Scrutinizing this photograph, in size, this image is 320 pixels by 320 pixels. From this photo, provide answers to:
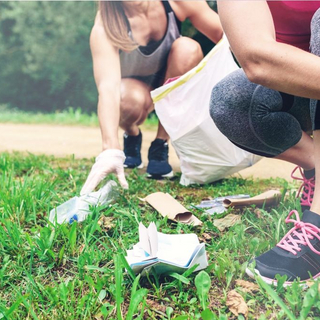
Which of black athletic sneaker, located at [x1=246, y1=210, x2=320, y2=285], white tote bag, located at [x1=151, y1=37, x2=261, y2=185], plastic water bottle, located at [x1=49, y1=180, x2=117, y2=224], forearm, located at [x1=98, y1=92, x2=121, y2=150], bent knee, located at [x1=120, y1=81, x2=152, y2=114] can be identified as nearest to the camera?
black athletic sneaker, located at [x1=246, y1=210, x2=320, y2=285]

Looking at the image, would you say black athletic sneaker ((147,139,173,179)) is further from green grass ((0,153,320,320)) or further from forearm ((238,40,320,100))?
forearm ((238,40,320,100))

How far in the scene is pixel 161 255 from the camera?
1.17m

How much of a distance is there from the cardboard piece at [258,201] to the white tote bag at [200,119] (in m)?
0.42

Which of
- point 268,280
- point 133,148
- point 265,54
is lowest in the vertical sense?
point 133,148

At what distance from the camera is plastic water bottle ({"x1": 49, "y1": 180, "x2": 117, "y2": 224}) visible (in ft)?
4.74

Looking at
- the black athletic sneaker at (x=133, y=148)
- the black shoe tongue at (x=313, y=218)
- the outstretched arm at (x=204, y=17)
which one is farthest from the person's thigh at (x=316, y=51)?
the black athletic sneaker at (x=133, y=148)

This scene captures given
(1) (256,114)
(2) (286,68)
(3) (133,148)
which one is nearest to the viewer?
(2) (286,68)

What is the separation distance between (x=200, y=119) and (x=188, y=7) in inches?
27.8

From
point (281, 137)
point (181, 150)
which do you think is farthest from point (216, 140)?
point (281, 137)

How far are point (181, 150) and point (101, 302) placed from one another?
3.84 ft

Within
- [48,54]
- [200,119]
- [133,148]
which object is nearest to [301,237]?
[200,119]

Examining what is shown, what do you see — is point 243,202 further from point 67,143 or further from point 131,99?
point 67,143

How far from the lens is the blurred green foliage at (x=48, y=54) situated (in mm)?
9180

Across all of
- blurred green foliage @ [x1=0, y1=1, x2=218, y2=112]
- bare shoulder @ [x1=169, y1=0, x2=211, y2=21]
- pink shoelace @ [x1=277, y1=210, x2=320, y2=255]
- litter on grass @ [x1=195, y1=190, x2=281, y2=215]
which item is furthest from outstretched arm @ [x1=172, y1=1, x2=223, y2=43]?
blurred green foliage @ [x1=0, y1=1, x2=218, y2=112]
